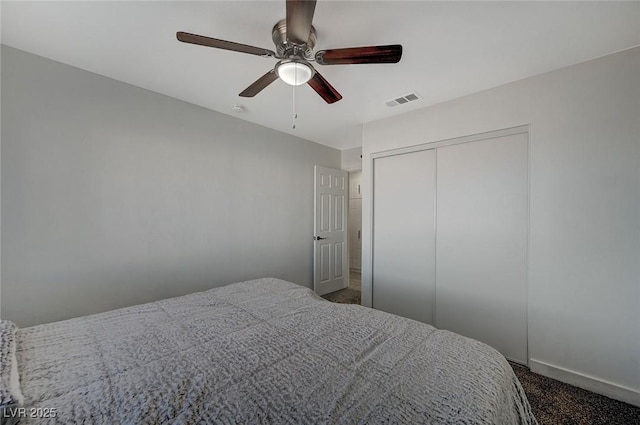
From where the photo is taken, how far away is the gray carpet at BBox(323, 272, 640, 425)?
5.11 ft

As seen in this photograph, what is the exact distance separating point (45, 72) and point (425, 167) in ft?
11.0

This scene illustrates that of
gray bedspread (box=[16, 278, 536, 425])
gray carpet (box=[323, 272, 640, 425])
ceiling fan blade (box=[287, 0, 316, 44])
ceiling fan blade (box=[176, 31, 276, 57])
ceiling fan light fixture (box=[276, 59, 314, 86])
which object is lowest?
gray carpet (box=[323, 272, 640, 425])

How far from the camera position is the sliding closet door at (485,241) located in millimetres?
2162

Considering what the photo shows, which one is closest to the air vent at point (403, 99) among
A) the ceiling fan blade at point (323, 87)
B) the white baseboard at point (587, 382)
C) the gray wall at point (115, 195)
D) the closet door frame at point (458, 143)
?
the closet door frame at point (458, 143)

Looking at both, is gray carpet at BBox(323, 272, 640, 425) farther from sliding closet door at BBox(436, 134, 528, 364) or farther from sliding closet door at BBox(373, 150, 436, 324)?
sliding closet door at BBox(373, 150, 436, 324)

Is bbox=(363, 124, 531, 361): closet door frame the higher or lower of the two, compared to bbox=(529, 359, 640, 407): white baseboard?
higher

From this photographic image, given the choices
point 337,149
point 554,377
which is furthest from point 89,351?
point 337,149

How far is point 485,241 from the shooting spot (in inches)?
91.7

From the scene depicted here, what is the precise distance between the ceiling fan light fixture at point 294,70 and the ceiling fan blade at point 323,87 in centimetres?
10

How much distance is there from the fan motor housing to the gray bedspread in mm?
1518

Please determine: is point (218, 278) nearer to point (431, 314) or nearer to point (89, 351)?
point (89, 351)

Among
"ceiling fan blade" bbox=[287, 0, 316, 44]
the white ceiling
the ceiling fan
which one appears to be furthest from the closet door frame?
"ceiling fan blade" bbox=[287, 0, 316, 44]

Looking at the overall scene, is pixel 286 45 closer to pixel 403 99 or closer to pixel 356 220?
pixel 403 99

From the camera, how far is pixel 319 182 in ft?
12.7
